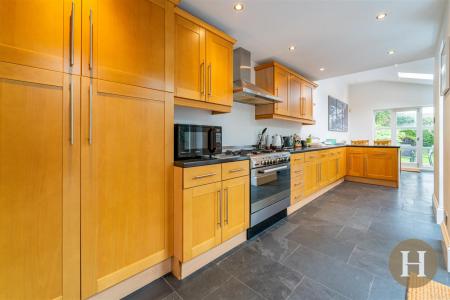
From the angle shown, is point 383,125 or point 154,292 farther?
point 383,125

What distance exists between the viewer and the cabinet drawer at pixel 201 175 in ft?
4.87

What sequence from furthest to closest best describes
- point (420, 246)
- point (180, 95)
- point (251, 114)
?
point (251, 114) < point (420, 246) < point (180, 95)

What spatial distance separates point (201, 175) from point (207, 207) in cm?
29

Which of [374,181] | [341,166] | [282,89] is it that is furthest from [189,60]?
[374,181]

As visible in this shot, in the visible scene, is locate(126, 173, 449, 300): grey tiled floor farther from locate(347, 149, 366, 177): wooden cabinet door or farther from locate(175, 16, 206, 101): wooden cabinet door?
locate(347, 149, 366, 177): wooden cabinet door

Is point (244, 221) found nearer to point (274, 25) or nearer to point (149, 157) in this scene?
point (149, 157)

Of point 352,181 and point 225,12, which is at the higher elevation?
point 225,12

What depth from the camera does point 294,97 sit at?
3.50 meters

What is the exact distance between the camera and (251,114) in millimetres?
3115

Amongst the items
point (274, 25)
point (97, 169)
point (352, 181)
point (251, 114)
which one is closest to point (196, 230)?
point (97, 169)

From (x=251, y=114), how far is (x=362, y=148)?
129 inches

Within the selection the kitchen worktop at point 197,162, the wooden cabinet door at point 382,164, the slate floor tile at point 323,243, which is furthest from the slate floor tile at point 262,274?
the wooden cabinet door at point 382,164

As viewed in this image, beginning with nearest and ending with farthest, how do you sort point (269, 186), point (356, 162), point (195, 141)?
point (195, 141) → point (269, 186) → point (356, 162)

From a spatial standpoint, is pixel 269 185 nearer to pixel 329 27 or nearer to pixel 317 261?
pixel 317 261
